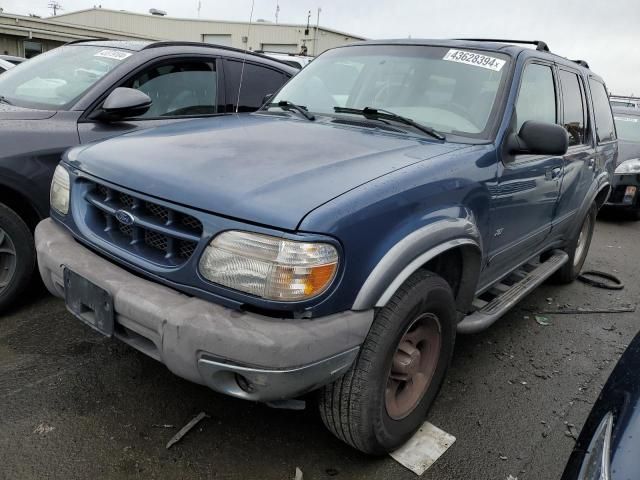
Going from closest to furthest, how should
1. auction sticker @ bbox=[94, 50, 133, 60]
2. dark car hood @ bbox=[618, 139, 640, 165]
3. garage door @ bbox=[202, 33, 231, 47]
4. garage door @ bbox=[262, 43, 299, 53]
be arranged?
auction sticker @ bbox=[94, 50, 133, 60]
garage door @ bbox=[202, 33, 231, 47]
dark car hood @ bbox=[618, 139, 640, 165]
garage door @ bbox=[262, 43, 299, 53]

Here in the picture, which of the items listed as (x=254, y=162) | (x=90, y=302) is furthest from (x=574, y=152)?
(x=90, y=302)

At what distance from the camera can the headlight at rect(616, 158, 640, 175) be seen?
296 inches

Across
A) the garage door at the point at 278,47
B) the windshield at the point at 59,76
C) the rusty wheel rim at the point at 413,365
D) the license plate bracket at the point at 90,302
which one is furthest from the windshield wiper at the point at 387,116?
the garage door at the point at 278,47

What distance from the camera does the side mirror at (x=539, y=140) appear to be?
102 inches

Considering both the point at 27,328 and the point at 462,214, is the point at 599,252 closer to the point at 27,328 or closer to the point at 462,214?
the point at 462,214

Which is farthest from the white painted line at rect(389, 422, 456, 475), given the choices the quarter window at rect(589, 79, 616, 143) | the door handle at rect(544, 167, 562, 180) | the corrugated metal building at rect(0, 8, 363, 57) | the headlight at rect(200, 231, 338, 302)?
the corrugated metal building at rect(0, 8, 363, 57)

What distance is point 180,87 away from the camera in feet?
13.0

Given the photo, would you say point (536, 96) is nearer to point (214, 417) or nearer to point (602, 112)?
point (602, 112)

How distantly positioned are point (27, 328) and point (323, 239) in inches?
91.9

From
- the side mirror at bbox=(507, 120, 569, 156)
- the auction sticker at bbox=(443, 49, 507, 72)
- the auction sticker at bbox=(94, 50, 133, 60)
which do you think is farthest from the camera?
the auction sticker at bbox=(94, 50, 133, 60)

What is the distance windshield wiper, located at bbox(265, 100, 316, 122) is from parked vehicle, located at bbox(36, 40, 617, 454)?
0.02m

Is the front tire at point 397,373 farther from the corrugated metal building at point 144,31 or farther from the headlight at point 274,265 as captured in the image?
the corrugated metal building at point 144,31

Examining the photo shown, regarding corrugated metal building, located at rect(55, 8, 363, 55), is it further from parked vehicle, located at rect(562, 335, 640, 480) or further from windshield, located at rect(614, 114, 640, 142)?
parked vehicle, located at rect(562, 335, 640, 480)

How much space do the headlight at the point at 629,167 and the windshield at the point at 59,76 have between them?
694 cm
